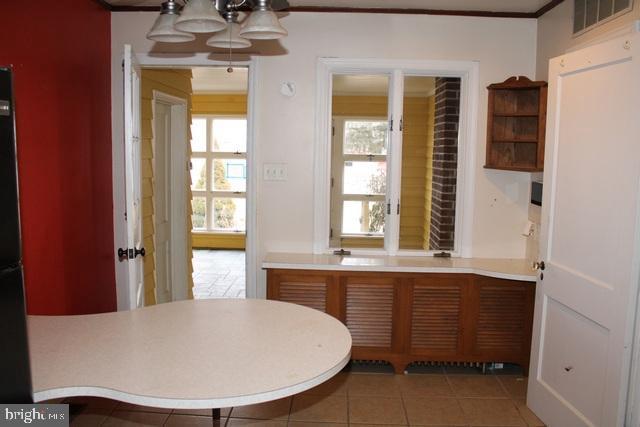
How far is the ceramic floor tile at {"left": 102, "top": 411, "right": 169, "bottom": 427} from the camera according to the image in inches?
113

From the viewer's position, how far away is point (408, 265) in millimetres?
3477

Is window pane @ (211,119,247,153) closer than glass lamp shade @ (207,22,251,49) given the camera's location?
No

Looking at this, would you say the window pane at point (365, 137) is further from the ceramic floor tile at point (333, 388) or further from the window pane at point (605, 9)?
the ceramic floor tile at point (333, 388)

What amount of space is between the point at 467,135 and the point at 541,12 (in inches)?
36.8

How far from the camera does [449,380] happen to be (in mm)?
3506

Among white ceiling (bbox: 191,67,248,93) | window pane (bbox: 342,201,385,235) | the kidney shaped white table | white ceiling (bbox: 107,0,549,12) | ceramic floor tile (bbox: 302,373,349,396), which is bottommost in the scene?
ceramic floor tile (bbox: 302,373,349,396)

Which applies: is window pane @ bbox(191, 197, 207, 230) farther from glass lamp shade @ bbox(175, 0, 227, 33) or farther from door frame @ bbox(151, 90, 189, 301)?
glass lamp shade @ bbox(175, 0, 227, 33)

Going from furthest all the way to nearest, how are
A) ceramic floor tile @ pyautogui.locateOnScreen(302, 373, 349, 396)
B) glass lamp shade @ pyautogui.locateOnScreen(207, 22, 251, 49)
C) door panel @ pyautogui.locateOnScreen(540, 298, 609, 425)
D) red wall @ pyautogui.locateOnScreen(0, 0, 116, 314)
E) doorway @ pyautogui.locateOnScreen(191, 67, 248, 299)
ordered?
doorway @ pyautogui.locateOnScreen(191, 67, 248, 299) → ceramic floor tile @ pyautogui.locateOnScreen(302, 373, 349, 396) → red wall @ pyautogui.locateOnScreen(0, 0, 116, 314) → door panel @ pyautogui.locateOnScreen(540, 298, 609, 425) → glass lamp shade @ pyautogui.locateOnScreen(207, 22, 251, 49)

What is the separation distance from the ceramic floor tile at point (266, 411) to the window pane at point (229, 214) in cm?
552

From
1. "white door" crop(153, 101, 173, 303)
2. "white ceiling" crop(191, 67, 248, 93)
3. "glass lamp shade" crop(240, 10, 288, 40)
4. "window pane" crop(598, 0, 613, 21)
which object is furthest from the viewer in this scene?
"white ceiling" crop(191, 67, 248, 93)

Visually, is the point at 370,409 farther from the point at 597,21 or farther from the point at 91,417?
the point at 597,21

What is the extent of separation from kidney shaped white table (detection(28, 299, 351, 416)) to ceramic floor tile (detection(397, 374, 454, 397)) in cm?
136

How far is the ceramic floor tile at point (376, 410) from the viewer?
295 cm

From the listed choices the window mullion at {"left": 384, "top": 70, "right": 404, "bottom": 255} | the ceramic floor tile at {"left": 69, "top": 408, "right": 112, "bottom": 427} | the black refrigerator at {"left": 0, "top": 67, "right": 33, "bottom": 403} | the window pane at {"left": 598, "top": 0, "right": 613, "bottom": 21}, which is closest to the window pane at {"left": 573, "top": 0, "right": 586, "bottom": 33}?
the window pane at {"left": 598, "top": 0, "right": 613, "bottom": 21}
